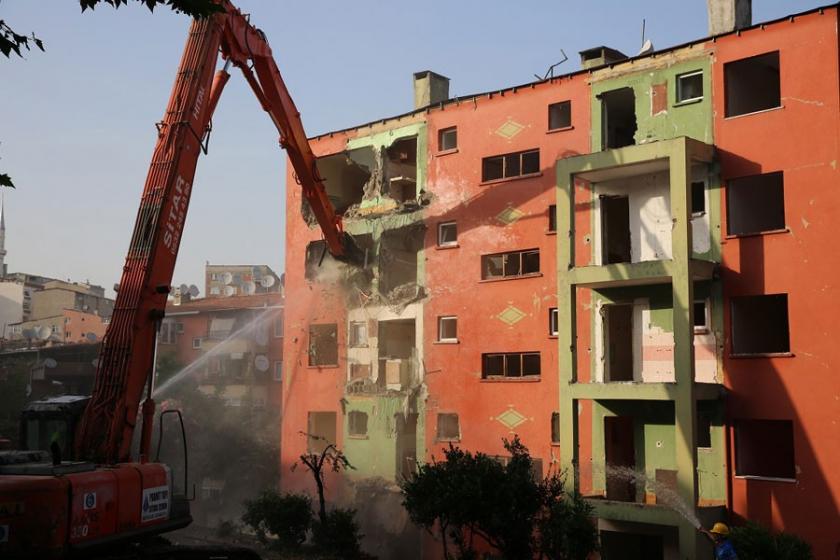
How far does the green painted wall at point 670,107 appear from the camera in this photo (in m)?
29.5

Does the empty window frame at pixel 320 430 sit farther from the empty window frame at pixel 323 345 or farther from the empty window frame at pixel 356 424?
the empty window frame at pixel 323 345

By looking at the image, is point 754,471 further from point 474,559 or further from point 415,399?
point 415,399

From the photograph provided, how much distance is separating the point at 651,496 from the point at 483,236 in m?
11.1

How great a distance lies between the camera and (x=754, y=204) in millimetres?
28875

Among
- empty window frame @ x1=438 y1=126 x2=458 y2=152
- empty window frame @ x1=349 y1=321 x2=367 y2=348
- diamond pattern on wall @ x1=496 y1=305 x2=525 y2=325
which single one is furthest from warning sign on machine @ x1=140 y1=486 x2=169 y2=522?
empty window frame @ x1=438 y1=126 x2=458 y2=152

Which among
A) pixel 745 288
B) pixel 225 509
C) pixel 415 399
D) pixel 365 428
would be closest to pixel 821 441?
pixel 745 288

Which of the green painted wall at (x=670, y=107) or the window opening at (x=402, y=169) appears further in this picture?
the window opening at (x=402, y=169)

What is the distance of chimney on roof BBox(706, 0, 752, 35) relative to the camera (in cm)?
3122

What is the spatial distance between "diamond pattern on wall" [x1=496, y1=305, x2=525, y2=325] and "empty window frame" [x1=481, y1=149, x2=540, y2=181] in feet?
15.4

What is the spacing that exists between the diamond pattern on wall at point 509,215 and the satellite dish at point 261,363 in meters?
29.7

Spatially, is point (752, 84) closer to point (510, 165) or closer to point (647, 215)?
point (647, 215)

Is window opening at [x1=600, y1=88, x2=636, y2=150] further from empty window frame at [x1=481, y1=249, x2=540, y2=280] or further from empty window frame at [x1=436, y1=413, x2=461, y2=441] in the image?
empty window frame at [x1=436, y1=413, x2=461, y2=441]

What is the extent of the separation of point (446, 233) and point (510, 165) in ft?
12.4

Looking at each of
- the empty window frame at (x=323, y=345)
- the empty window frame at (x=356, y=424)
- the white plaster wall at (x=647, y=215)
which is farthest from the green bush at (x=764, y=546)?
the empty window frame at (x=323, y=345)
